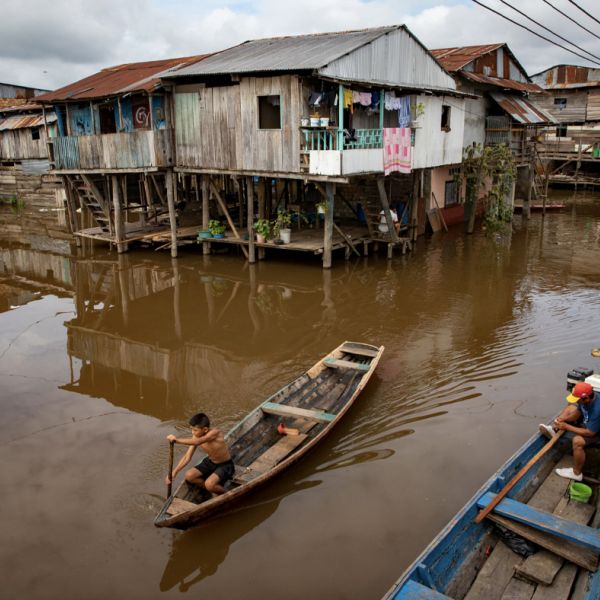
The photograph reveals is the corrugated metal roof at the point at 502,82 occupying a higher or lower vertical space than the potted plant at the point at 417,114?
higher

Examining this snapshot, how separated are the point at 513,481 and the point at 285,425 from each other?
136 inches

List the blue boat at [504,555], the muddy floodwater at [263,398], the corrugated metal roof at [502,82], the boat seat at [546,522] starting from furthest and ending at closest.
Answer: the corrugated metal roof at [502,82] → the muddy floodwater at [263,398] → the boat seat at [546,522] → the blue boat at [504,555]

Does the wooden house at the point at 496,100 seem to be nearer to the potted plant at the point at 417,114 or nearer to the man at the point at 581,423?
the potted plant at the point at 417,114

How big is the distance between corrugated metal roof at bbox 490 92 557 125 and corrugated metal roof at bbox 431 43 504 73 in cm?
181

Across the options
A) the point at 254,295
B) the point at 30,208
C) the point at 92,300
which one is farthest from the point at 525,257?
the point at 30,208

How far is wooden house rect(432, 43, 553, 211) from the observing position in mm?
22641

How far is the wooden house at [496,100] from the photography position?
891 inches

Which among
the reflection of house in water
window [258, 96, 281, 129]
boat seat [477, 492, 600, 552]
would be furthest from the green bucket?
window [258, 96, 281, 129]

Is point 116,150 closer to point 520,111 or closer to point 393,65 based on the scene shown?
point 393,65

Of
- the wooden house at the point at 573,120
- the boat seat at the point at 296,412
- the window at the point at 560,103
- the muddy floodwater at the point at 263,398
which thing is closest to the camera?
the muddy floodwater at the point at 263,398

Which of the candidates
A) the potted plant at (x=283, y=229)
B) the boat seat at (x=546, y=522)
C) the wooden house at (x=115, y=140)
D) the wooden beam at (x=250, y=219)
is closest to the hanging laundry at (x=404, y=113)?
the potted plant at (x=283, y=229)

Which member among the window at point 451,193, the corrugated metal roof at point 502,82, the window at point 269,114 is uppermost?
the corrugated metal roof at point 502,82

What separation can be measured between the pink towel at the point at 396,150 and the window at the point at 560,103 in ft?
75.1

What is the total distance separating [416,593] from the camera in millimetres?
4570
